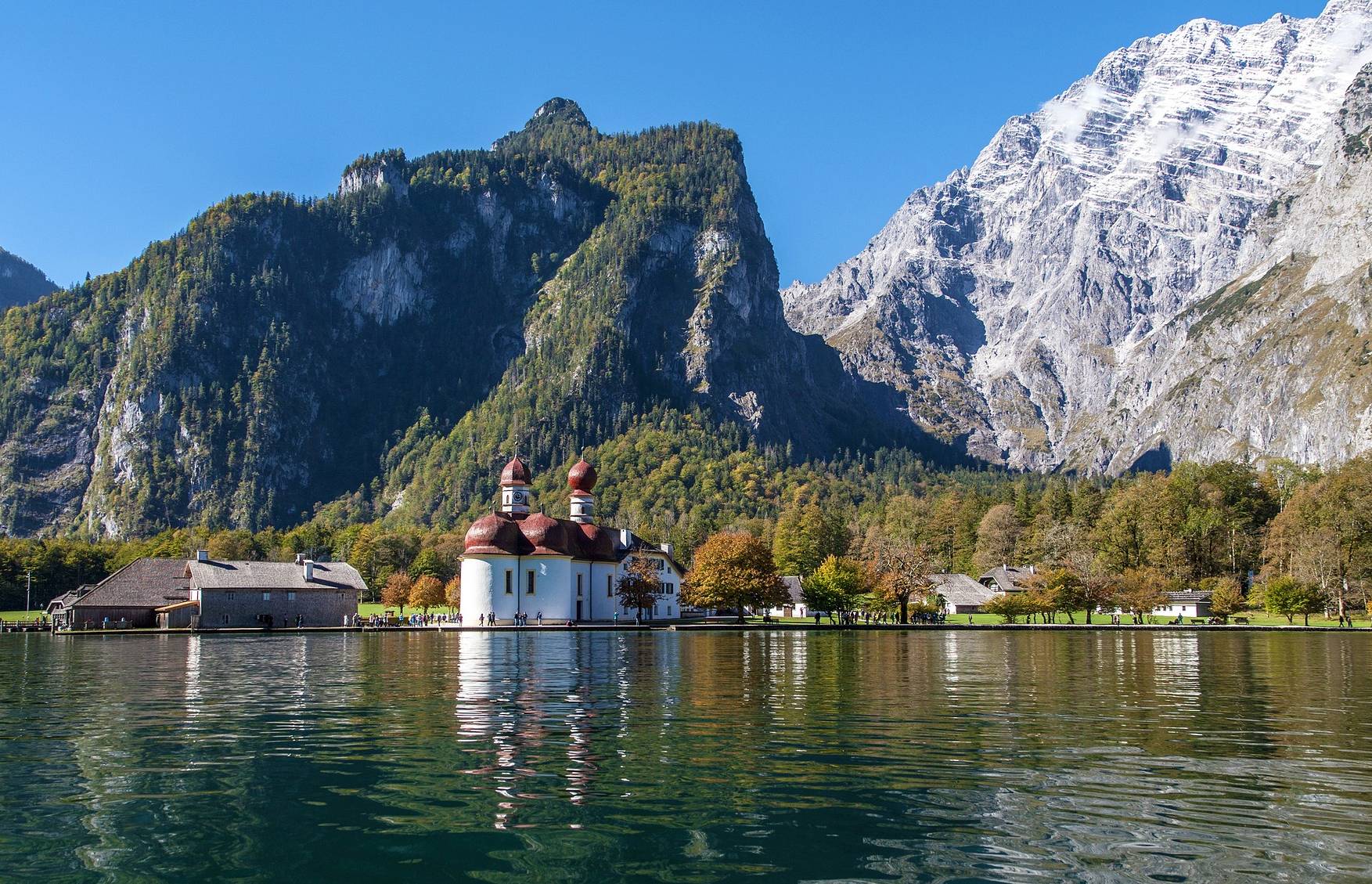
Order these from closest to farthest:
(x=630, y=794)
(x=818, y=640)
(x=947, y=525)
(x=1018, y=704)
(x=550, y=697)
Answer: (x=630, y=794) → (x=1018, y=704) → (x=550, y=697) → (x=818, y=640) → (x=947, y=525)

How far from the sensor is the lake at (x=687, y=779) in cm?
1477

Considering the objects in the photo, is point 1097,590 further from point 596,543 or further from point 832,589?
point 596,543

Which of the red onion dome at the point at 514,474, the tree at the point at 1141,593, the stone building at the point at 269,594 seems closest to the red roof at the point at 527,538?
the red onion dome at the point at 514,474

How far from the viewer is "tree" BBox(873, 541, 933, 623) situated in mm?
119000

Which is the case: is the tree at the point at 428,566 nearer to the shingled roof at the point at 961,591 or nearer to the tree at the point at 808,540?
the tree at the point at 808,540

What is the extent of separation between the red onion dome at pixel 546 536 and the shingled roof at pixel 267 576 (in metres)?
18.1

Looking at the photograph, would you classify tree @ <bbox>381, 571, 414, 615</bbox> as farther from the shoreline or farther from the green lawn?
the green lawn

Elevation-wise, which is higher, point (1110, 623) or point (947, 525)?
point (947, 525)

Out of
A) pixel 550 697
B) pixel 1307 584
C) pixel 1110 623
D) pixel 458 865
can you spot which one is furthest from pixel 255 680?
pixel 1307 584

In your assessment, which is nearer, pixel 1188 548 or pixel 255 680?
pixel 255 680

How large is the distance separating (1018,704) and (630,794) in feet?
59.9

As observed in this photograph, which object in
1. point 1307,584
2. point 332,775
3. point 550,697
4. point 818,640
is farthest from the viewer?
point 1307,584

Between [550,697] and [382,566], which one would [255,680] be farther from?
[382,566]

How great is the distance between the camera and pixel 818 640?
8325 centimetres
